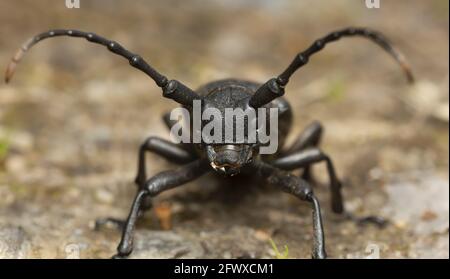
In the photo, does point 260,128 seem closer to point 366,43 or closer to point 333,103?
point 333,103

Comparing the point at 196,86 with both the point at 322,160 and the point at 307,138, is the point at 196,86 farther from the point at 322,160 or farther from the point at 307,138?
the point at 322,160

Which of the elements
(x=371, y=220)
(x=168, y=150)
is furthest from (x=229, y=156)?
(x=371, y=220)

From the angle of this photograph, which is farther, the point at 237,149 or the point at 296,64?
the point at 237,149

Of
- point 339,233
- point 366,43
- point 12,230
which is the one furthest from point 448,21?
point 12,230

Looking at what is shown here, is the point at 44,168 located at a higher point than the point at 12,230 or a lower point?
higher

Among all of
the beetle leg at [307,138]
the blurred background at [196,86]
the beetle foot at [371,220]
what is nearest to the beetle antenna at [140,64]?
the blurred background at [196,86]

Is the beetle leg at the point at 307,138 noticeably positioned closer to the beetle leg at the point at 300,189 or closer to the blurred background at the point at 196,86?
the blurred background at the point at 196,86

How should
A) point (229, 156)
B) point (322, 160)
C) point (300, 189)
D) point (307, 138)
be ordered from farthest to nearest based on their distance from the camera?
point (307, 138), point (322, 160), point (300, 189), point (229, 156)
